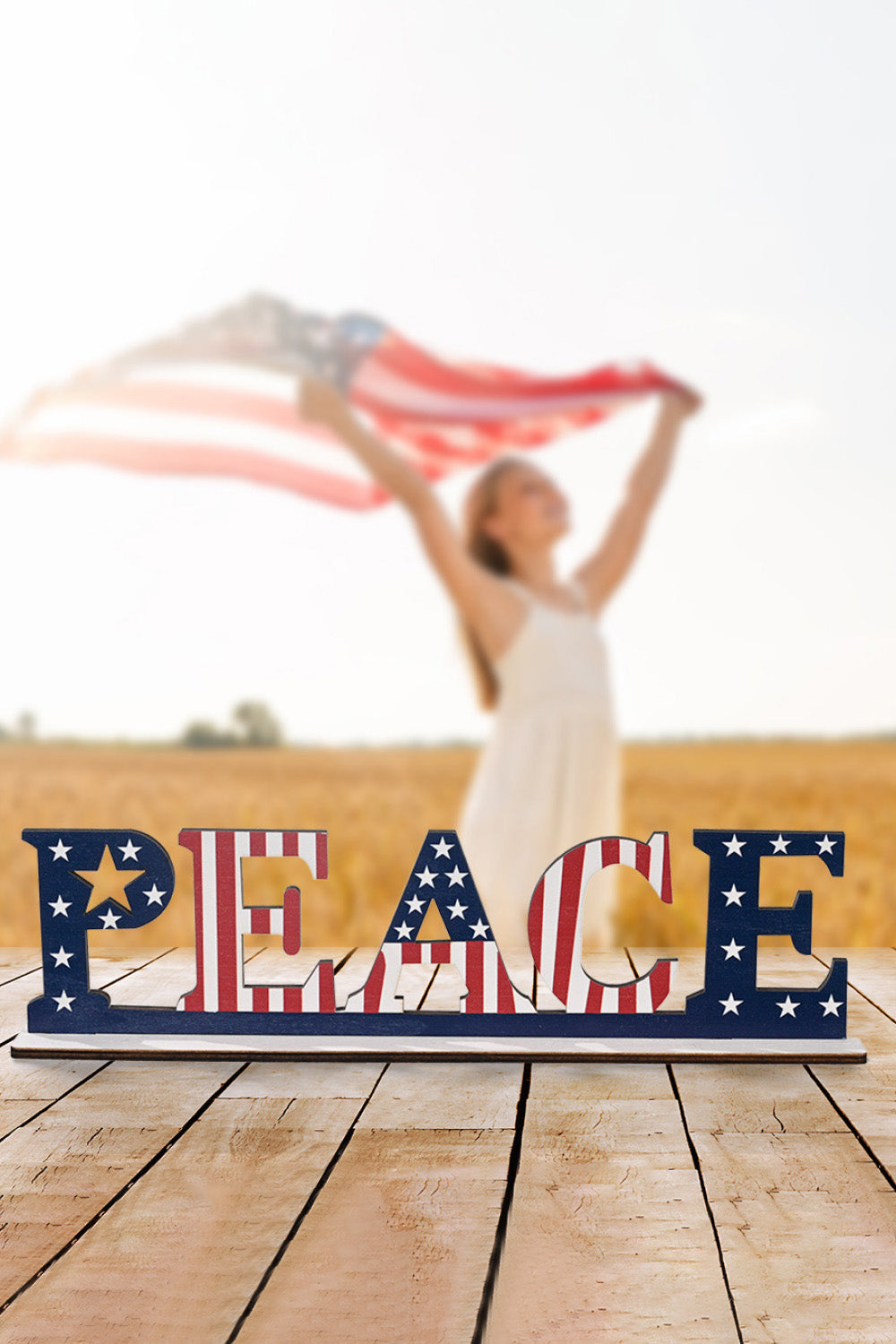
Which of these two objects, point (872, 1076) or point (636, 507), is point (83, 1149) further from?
point (636, 507)

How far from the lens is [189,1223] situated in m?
1.21

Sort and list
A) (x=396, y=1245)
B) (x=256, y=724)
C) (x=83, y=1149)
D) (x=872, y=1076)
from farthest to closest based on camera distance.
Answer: (x=256, y=724) → (x=872, y=1076) → (x=83, y=1149) → (x=396, y=1245)

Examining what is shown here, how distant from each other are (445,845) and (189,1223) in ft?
2.14

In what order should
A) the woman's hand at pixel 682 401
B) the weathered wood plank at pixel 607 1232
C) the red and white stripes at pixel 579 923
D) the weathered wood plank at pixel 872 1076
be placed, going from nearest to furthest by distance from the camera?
the weathered wood plank at pixel 607 1232
the weathered wood plank at pixel 872 1076
the red and white stripes at pixel 579 923
the woman's hand at pixel 682 401

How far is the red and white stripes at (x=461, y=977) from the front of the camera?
1710 mm

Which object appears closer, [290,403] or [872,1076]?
[872,1076]

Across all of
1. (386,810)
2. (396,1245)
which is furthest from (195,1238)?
(386,810)

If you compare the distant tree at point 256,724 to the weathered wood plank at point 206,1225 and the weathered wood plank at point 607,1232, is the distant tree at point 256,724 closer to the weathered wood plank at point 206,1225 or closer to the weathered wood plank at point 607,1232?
the weathered wood plank at point 206,1225

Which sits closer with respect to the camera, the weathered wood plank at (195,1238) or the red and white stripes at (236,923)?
the weathered wood plank at (195,1238)

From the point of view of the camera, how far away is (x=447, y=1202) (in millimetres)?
1257

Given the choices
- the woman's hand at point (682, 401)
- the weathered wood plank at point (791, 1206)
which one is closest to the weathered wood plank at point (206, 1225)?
the weathered wood plank at point (791, 1206)

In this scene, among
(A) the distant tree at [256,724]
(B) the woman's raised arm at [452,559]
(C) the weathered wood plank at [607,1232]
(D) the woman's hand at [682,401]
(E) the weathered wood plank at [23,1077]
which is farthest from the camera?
(A) the distant tree at [256,724]

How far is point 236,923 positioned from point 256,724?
1.52 meters

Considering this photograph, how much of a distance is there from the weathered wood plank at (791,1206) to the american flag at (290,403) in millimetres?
1868
